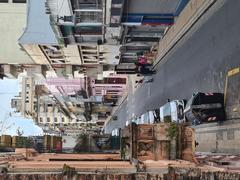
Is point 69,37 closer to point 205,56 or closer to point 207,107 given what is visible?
point 205,56

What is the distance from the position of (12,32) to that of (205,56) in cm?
2662

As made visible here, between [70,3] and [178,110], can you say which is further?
[70,3]

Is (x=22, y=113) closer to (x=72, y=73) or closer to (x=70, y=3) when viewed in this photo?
(x=72, y=73)

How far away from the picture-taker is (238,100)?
20.2m

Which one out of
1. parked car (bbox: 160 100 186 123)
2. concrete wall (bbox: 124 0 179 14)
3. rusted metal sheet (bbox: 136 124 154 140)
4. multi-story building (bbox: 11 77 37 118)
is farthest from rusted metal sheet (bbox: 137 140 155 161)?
multi-story building (bbox: 11 77 37 118)

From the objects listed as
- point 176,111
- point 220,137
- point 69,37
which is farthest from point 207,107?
point 69,37

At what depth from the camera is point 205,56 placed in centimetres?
2586

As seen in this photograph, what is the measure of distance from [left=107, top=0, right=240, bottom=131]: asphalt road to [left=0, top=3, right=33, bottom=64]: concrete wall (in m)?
15.7

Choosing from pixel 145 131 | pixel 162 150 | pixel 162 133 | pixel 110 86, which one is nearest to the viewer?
pixel 162 150

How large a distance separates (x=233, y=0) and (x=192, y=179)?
1394 centimetres

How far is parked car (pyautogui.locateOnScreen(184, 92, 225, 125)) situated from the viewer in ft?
71.0

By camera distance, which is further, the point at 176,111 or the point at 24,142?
the point at 176,111

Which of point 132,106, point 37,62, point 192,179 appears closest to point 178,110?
point 192,179

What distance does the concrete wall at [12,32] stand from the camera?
46.5 metres
